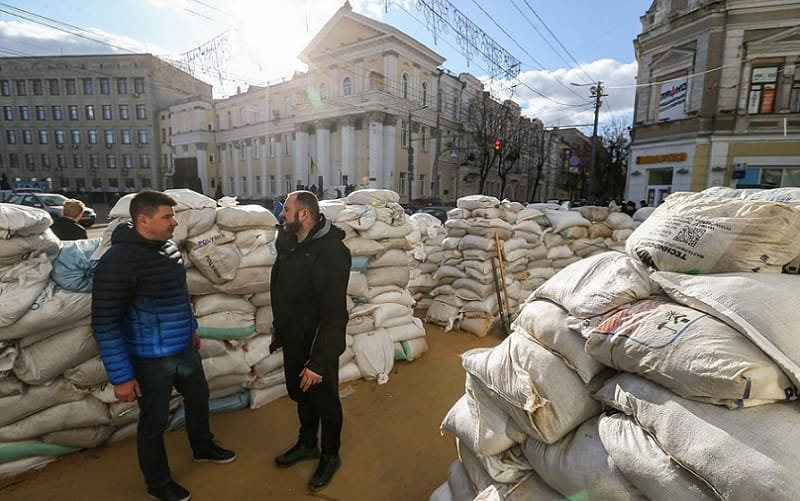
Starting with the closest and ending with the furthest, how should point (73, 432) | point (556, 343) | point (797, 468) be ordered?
point (797, 468) → point (556, 343) → point (73, 432)

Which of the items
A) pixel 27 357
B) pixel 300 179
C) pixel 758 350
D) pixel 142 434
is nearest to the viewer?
pixel 758 350

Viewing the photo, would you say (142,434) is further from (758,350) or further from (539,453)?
(758,350)

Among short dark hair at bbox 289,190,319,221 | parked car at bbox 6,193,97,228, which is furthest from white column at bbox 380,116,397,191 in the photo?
short dark hair at bbox 289,190,319,221

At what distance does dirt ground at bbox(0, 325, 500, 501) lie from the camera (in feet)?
7.32

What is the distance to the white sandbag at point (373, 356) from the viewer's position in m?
3.57

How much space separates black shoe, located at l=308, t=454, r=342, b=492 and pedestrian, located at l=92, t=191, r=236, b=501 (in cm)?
74

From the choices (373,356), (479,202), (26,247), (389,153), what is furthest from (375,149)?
(26,247)

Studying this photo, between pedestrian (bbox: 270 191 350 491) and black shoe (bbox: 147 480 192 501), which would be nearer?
black shoe (bbox: 147 480 192 501)

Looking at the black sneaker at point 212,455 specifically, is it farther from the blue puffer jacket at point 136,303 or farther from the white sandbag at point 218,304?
the white sandbag at point 218,304

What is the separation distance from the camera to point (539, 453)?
4.91 ft

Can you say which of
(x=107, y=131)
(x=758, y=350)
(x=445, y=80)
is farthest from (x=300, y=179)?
(x=758, y=350)

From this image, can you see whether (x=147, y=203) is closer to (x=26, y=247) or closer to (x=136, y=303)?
(x=136, y=303)

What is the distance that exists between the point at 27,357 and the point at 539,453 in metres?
2.94

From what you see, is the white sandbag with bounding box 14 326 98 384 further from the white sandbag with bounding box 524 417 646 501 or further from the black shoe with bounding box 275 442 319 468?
the white sandbag with bounding box 524 417 646 501
